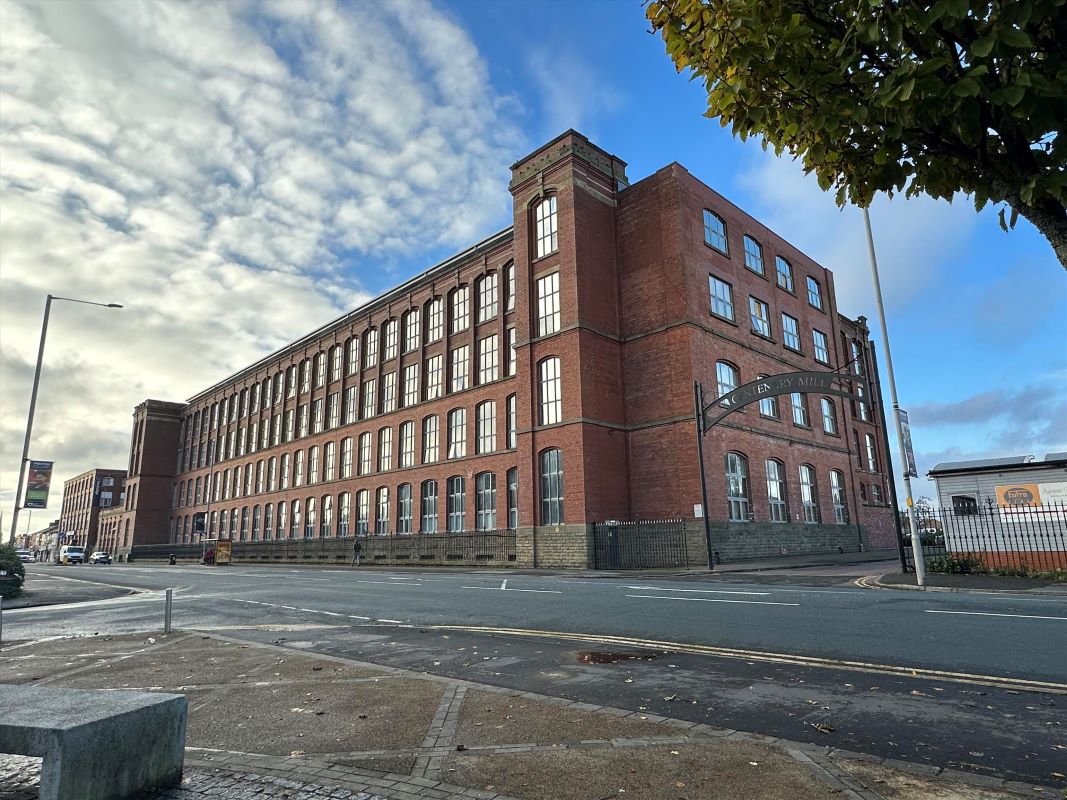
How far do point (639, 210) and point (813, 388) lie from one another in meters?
14.7

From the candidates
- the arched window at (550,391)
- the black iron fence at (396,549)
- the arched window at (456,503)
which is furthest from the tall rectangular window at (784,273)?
the arched window at (456,503)

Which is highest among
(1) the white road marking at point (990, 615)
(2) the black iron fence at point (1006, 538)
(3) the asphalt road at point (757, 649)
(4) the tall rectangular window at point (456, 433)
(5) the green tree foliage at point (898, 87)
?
(4) the tall rectangular window at point (456, 433)

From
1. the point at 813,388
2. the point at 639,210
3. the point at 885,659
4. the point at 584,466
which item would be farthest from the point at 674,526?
the point at 885,659

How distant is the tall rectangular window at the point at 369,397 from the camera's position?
47688 mm

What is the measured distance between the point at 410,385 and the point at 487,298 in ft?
29.9

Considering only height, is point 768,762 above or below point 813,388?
below

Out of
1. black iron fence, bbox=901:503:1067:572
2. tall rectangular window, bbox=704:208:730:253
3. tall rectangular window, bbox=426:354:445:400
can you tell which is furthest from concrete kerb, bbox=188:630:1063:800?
tall rectangular window, bbox=426:354:445:400

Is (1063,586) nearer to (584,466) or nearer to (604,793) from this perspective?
(604,793)

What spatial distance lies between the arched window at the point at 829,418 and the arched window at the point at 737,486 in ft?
36.2

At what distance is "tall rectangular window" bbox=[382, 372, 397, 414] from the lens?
45916 mm

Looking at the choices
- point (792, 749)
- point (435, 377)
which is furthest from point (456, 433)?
point (792, 749)

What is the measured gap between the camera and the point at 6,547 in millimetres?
19703

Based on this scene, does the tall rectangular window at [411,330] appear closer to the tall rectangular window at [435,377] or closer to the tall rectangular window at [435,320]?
the tall rectangular window at [435,320]

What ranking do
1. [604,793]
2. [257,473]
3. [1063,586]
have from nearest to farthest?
[604,793], [1063,586], [257,473]
